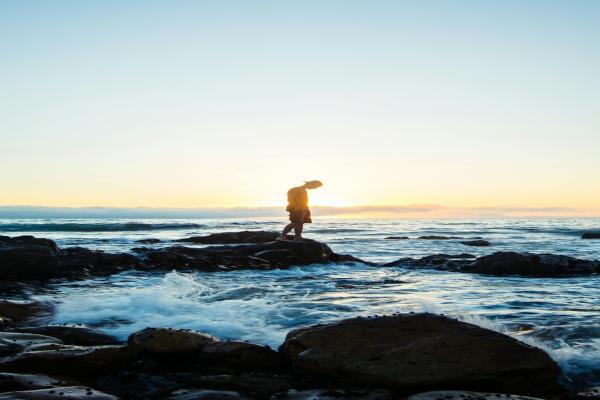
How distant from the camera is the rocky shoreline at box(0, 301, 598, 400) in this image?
13.1 ft

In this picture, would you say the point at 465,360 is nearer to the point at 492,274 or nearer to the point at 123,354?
the point at 123,354

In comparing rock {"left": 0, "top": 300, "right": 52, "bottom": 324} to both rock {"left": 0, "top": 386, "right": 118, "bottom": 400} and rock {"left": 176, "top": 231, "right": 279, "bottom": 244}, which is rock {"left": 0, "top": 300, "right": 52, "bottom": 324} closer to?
rock {"left": 0, "top": 386, "right": 118, "bottom": 400}

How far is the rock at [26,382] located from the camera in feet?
12.1

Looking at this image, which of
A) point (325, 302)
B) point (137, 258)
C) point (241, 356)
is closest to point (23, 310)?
point (241, 356)

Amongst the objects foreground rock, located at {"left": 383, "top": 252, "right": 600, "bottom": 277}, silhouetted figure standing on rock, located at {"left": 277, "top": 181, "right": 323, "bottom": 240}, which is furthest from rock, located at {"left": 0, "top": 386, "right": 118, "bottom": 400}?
silhouetted figure standing on rock, located at {"left": 277, "top": 181, "right": 323, "bottom": 240}

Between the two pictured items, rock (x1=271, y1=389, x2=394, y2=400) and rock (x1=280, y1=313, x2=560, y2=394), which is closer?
rock (x1=271, y1=389, x2=394, y2=400)

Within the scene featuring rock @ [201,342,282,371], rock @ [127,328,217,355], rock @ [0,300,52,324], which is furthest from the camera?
rock @ [0,300,52,324]

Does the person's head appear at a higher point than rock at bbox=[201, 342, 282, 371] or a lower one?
higher

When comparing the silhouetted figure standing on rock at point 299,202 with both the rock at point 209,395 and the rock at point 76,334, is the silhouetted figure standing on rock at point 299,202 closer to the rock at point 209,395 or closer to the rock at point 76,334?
the rock at point 76,334

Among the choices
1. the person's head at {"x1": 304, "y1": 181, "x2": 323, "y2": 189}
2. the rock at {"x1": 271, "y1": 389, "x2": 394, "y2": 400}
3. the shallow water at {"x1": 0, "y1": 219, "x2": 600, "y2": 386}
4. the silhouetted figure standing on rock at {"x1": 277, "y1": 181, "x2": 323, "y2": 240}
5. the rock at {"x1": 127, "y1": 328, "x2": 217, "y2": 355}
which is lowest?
the shallow water at {"x1": 0, "y1": 219, "x2": 600, "y2": 386}

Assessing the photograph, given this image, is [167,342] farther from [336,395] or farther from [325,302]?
[325,302]

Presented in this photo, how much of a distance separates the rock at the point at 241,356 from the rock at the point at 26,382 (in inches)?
54.6

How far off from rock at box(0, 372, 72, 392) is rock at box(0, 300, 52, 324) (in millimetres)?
3326

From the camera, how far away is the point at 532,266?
43.8 ft
